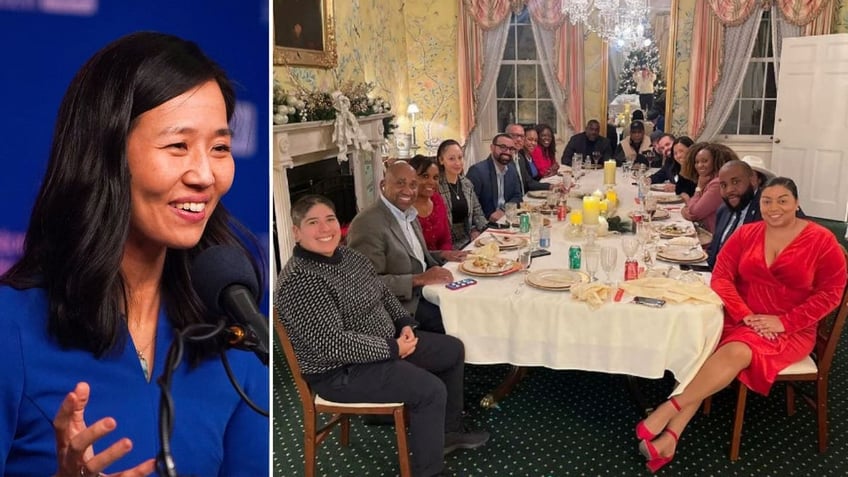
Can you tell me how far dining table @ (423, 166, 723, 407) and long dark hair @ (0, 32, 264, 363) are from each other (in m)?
1.68

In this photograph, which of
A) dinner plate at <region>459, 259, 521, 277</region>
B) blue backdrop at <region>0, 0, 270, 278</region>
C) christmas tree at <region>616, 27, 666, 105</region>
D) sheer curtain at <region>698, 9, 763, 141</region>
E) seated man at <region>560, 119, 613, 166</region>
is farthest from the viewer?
christmas tree at <region>616, 27, 666, 105</region>

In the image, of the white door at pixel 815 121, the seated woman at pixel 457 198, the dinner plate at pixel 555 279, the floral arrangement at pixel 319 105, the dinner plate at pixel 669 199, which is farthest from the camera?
A: the white door at pixel 815 121

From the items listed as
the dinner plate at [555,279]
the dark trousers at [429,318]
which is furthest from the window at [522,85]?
the dinner plate at [555,279]

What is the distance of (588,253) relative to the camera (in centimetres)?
234

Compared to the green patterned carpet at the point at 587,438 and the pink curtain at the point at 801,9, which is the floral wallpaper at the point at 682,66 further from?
the green patterned carpet at the point at 587,438

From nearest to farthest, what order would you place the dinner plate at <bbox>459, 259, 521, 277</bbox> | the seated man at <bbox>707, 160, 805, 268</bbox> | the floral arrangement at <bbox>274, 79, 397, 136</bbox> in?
the dinner plate at <bbox>459, 259, 521, 277</bbox> < the seated man at <bbox>707, 160, 805, 268</bbox> < the floral arrangement at <bbox>274, 79, 397, 136</bbox>

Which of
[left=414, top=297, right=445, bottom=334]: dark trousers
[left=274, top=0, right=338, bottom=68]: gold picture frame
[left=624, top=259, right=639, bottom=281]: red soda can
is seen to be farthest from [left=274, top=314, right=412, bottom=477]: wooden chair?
[left=274, top=0, right=338, bottom=68]: gold picture frame

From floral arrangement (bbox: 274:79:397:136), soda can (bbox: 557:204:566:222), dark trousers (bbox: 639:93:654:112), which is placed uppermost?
dark trousers (bbox: 639:93:654:112)

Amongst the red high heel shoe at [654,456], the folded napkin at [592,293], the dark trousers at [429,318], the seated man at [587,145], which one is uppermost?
the seated man at [587,145]

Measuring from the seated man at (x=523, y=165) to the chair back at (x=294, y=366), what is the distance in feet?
9.39

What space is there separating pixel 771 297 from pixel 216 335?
223 cm

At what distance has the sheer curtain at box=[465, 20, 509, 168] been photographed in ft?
23.3

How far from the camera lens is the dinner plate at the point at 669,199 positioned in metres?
4.18

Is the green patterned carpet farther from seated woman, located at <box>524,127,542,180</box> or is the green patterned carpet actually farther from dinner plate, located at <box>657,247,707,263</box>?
seated woman, located at <box>524,127,542,180</box>
